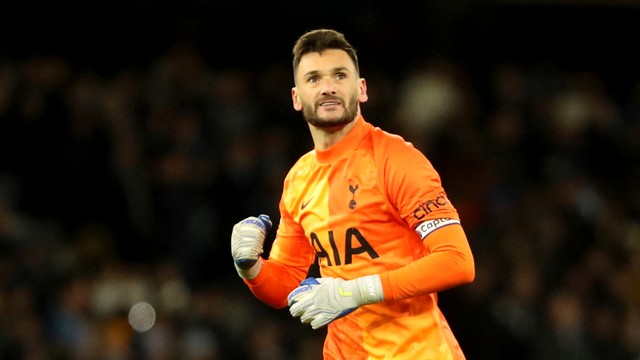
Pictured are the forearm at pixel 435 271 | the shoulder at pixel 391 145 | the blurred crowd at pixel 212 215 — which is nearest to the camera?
the forearm at pixel 435 271

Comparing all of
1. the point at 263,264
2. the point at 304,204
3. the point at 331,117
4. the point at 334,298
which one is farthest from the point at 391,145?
the point at 263,264

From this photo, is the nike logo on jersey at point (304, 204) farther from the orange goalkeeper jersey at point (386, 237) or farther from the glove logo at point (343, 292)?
the glove logo at point (343, 292)

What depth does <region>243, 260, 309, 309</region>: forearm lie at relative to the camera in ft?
18.4

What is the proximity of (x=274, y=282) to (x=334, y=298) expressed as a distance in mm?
865

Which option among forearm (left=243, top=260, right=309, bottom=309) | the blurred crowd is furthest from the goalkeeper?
the blurred crowd

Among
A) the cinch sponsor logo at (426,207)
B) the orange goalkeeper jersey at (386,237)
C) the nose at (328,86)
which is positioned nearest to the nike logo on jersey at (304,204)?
the orange goalkeeper jersey at (386,237)

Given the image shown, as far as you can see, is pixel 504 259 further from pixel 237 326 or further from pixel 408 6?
pixel 408 6

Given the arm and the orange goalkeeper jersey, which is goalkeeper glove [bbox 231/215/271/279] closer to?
the arm

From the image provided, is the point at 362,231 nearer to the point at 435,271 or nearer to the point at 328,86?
the point at 435,271

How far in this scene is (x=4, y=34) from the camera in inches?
476

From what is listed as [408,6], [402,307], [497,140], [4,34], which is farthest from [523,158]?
[402,307]

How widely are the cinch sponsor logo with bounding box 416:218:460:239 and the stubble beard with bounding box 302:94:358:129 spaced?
64 centimetres

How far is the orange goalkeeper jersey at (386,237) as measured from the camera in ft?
15.9

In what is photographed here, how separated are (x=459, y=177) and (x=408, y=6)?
11.1 ft
